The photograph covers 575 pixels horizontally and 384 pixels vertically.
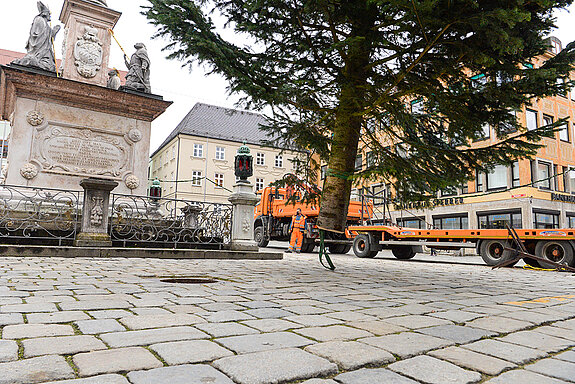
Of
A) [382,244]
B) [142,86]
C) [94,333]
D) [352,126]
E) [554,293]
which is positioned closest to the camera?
[94,333]

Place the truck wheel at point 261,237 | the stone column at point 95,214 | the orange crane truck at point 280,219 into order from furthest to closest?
the truck wheel at point 261,237 < the orange crane truck at point 280,219 < the stone column at point 95,214

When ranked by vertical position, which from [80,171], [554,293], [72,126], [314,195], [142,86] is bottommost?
[554,293]

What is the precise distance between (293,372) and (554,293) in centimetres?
512

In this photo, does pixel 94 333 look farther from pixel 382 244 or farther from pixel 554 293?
pixel 382 244

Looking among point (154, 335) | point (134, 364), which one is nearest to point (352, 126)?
point (154, 335)

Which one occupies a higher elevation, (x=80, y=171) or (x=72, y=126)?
(x=72, y=126)

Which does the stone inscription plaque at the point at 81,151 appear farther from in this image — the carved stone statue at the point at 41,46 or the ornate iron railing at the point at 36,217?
the carved stone statue at the point at 41,46

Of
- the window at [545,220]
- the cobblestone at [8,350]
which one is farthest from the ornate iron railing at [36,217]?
the window at [545,220]

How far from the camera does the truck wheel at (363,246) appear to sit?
1570 centimetres

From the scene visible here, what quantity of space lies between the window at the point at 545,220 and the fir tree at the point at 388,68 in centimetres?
2159

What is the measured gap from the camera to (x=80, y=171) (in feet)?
33.6

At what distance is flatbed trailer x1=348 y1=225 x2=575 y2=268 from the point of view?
11.3m

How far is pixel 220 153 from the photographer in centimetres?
4641

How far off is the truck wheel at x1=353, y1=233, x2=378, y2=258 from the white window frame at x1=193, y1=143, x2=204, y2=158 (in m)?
31.7
